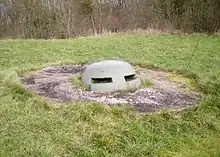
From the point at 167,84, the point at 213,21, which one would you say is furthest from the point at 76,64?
the point at 213,21

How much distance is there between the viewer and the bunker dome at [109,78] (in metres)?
5.69

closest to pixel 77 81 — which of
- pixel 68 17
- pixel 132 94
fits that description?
pixel 132 94

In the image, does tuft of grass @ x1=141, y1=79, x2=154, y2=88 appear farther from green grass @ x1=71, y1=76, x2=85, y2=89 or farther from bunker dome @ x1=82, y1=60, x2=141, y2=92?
green grass @ x1=71, y1=76, x2=85, y2=89

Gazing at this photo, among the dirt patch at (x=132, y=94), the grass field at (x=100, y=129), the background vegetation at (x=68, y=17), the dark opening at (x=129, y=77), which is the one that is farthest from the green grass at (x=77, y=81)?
the background vegetation at (x=68, y=17)

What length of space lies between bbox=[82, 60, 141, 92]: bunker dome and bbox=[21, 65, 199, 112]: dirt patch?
0.13 m

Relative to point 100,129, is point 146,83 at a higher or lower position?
higher

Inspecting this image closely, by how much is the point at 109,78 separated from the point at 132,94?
1.43 ft

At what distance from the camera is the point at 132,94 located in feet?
18.3

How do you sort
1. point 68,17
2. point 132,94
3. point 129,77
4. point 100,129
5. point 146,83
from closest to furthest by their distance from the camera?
1. point 100,129
2. point 132,94
3. point 129,77
4. point 146,83
5. point 68,17

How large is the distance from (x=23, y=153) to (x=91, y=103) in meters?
1.42

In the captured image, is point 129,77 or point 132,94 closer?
point 132,94

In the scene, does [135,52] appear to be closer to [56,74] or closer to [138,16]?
[56,74]

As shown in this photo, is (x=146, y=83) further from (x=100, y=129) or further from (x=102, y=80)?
(x=100, y=129)

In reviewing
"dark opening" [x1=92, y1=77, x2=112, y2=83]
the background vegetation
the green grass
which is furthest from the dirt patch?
the background vegetation
